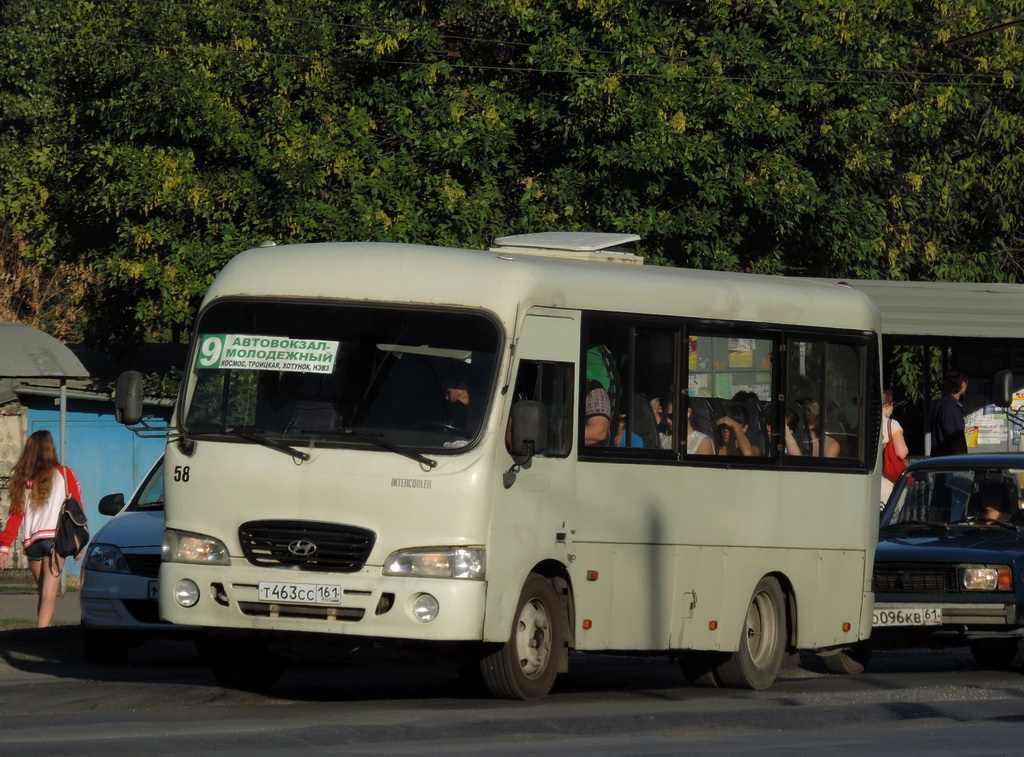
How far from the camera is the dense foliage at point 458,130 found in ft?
75.6

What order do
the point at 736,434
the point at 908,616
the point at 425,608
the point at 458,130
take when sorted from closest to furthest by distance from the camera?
1. the point at 425,608
2. the point at 736,434
3. the point at 908,616
4. the point at 458,130

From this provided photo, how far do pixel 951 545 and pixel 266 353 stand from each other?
6.08 m

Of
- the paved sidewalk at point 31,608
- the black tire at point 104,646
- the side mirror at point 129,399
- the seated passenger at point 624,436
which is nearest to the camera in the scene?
the side mirror at point 129,399

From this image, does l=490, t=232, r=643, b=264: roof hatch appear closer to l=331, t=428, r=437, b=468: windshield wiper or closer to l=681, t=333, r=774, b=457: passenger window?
l=681, t=333, r=774, b=457: passenger window

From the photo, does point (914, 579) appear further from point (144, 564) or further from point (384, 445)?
point (144, 564)

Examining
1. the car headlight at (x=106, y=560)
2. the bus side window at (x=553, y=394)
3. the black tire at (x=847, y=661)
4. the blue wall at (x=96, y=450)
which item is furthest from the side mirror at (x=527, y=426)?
the blue wall at (x=96, y=450)

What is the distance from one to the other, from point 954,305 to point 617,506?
38.1 feet

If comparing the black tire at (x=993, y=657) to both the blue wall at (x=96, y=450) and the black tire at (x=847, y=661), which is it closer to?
the black tire at (x=847, y=661)

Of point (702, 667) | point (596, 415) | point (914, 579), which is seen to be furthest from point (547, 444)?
point (914, 579)

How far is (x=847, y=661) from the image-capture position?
14.5 m

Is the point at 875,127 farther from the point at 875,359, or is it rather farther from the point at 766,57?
the point at 875,359

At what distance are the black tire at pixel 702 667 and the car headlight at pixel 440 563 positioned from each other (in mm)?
2929

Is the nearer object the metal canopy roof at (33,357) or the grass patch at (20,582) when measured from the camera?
the grass patch at (20,582)

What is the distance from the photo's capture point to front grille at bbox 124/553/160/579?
43.0 ft
